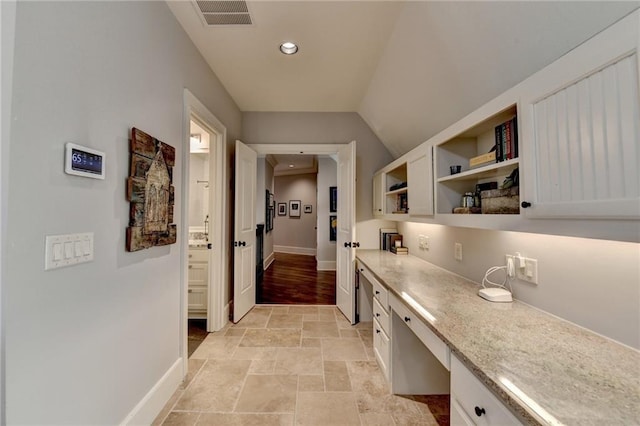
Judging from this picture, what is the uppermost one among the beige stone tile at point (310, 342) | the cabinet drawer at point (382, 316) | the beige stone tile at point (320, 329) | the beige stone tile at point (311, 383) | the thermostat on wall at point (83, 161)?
the thermostat on wall at point (83, 161)

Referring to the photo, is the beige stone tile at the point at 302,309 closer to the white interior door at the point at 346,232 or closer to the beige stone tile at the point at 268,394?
the white interior door at the point at 346,232

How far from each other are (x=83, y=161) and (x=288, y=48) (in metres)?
1.78

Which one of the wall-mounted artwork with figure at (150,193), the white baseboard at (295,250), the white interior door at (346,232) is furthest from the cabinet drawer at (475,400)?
the white baseboard at (295,250)

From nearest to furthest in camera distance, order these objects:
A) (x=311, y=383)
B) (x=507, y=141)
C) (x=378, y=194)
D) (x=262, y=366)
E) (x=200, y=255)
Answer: (x=507, y=141) < (x=311, y=383) < (x=262, y=366) < (x=200, y=255) < (x=378, y=194)

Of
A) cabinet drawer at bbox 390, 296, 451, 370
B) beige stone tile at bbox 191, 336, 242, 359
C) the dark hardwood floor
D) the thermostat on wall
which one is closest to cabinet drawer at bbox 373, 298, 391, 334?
cabinet drawer at bbox 390, 296, 451, 370

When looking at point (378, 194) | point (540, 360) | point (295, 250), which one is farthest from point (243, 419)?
point (295, 250)

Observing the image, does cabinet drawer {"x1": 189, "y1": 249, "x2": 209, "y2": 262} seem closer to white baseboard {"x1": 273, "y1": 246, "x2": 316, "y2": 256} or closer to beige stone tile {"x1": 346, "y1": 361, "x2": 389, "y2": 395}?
beige stone tile {"x1": 346, "y1": 361, "x2": 389, "y2": 395}

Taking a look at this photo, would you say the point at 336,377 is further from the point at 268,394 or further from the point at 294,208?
the point at 294,208

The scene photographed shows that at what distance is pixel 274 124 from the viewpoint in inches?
137

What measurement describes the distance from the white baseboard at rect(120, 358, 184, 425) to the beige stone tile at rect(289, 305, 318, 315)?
5.17 feet

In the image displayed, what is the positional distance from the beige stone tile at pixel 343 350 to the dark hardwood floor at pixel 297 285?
1.13 metres

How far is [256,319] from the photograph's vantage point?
3084mm

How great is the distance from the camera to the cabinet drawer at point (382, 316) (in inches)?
74.5

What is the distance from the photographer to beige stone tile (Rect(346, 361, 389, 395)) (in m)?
1.88
